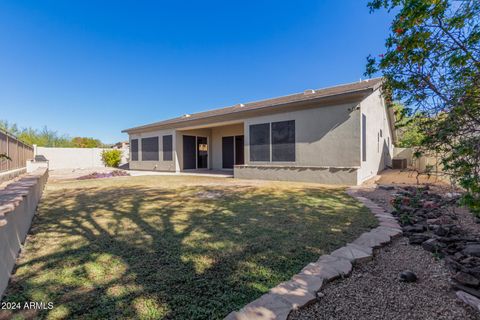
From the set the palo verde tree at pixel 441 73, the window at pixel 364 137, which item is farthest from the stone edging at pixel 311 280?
the window at pixel 364 137

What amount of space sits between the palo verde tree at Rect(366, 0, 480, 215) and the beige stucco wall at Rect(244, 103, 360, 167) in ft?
19.1

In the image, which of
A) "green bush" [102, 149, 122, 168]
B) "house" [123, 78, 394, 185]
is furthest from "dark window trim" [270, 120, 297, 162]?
"green bush" [102, 149, 122, 168]

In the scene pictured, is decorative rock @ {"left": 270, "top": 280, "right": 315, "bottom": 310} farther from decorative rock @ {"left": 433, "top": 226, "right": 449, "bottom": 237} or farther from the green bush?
the green bush

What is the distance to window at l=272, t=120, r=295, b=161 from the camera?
9.84 m

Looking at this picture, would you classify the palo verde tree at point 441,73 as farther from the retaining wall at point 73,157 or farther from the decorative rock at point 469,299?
the retaining wall at point 73,157

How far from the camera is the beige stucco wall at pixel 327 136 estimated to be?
27.7ft

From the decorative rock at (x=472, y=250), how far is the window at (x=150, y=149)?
53.1 feet

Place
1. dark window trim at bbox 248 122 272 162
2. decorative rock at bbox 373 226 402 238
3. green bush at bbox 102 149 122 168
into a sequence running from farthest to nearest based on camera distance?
green bush at bbox 102 149 122 168, dark window trim at bbox 248 122 272 162, decorative rock at bbox 373 226 402 238

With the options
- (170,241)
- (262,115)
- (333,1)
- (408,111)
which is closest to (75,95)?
(262,115)

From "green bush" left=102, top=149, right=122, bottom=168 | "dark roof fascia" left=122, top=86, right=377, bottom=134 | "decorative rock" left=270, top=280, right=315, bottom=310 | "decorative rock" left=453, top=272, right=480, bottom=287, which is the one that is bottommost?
"decorative rock" left=270, top=280, right=315, bottom=310

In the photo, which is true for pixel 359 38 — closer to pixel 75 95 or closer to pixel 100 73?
pixel 100 73

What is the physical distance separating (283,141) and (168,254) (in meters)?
8.22

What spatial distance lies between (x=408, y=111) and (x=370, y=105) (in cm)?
856

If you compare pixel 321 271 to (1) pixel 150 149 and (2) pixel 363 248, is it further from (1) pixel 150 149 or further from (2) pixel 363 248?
(1) pixel 150 149
